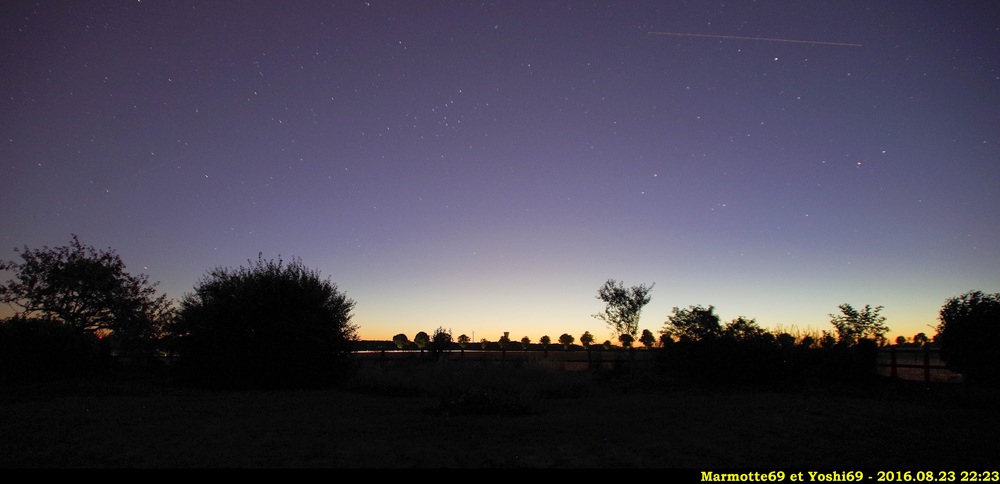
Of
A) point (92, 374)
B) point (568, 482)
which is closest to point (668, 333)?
point (568, 482)

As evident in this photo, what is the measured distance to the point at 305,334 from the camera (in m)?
20.2

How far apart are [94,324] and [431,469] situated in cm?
3130

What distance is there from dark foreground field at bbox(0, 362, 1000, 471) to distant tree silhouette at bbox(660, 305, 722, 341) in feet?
13.7

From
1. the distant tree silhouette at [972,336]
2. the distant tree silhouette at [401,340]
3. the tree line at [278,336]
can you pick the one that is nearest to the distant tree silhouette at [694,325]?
the tree line at [278,336]

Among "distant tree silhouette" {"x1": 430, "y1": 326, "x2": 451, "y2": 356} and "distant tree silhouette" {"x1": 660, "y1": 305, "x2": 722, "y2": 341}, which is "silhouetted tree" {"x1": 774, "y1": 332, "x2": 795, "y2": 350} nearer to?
"distant tree silhouette" {"x1": 660, "y1": 305, "x2": 722, "y2": 341}

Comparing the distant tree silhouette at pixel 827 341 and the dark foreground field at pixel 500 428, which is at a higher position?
the distant tree silhouette at pixel 827 341

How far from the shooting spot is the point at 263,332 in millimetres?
20094

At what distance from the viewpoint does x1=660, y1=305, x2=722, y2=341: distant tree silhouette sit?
855 inches

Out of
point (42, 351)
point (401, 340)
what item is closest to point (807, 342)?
point (42, 351)

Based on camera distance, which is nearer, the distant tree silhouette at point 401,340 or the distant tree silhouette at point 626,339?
the distant tree silhouette at point 626,339

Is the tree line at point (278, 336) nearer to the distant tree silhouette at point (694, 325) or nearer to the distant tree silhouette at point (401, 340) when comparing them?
the distant tree silhouette at point (694, 325)

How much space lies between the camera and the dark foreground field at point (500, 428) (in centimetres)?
721

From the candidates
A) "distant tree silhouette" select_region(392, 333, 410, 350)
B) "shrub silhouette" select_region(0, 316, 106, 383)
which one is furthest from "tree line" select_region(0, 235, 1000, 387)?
"distant tree silhouette" select_region(392, 333, 410, 350)

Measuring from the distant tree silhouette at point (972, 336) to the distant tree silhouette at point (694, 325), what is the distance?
7009 millimetres
